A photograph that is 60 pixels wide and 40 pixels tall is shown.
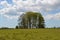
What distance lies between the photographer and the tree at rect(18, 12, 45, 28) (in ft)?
211

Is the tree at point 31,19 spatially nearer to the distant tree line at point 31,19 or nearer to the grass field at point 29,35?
the distant tree line at point 31,19

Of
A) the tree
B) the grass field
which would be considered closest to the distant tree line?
the tree

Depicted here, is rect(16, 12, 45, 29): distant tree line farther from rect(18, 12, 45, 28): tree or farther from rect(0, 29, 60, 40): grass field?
rect(0, 29, 60, 40): grass field

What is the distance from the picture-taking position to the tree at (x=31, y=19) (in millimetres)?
64194

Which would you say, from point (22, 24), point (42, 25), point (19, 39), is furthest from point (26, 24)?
point (19, 39)

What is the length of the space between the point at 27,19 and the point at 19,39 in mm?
49231

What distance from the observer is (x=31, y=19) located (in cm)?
6644

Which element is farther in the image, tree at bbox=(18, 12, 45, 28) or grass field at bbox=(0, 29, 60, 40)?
tree at bbox=(18, 12, 45, 28)

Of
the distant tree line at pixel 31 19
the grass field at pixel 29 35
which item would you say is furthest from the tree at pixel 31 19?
the grass field at pixel 29 35

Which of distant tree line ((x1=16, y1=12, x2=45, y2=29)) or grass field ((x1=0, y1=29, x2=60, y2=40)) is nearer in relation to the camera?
grass field ((x1=0, y1=29, x2=60, y2=40))

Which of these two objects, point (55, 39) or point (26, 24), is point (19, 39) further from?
point (26, 24)

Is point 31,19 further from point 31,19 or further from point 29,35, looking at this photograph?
point 29,35

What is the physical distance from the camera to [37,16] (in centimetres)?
6900

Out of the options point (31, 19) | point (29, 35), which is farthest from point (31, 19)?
point (29, 35)
